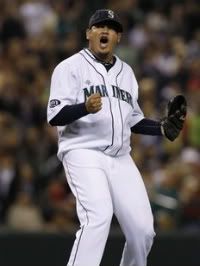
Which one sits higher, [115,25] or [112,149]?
[115,25]

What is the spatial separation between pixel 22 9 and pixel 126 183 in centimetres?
698

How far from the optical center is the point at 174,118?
650 cm

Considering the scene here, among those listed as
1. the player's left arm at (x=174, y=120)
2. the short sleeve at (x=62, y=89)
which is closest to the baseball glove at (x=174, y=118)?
the player's left arm at (x=174, y=120)

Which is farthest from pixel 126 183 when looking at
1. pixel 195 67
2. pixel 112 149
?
pixel 195 67

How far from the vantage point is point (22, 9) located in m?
12.9

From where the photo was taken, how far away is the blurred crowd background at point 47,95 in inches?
384

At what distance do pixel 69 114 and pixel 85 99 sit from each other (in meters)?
0.25

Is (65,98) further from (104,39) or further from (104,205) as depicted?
(104,205)

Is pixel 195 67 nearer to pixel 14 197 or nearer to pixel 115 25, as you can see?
pixel 14 197

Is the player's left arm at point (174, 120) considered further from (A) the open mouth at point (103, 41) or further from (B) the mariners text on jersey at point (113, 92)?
(A) the open mouth at point (103, 41)

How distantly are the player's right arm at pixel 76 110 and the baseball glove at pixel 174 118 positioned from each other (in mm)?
720

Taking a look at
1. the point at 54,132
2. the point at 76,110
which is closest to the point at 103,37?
the point at 76,110

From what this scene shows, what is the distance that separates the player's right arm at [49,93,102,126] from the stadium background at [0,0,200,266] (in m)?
3.30

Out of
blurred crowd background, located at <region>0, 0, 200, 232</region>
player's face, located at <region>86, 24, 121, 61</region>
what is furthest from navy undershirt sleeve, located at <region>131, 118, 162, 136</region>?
blurred crowd background, located at <region>0, 0, 200, 232</region>
